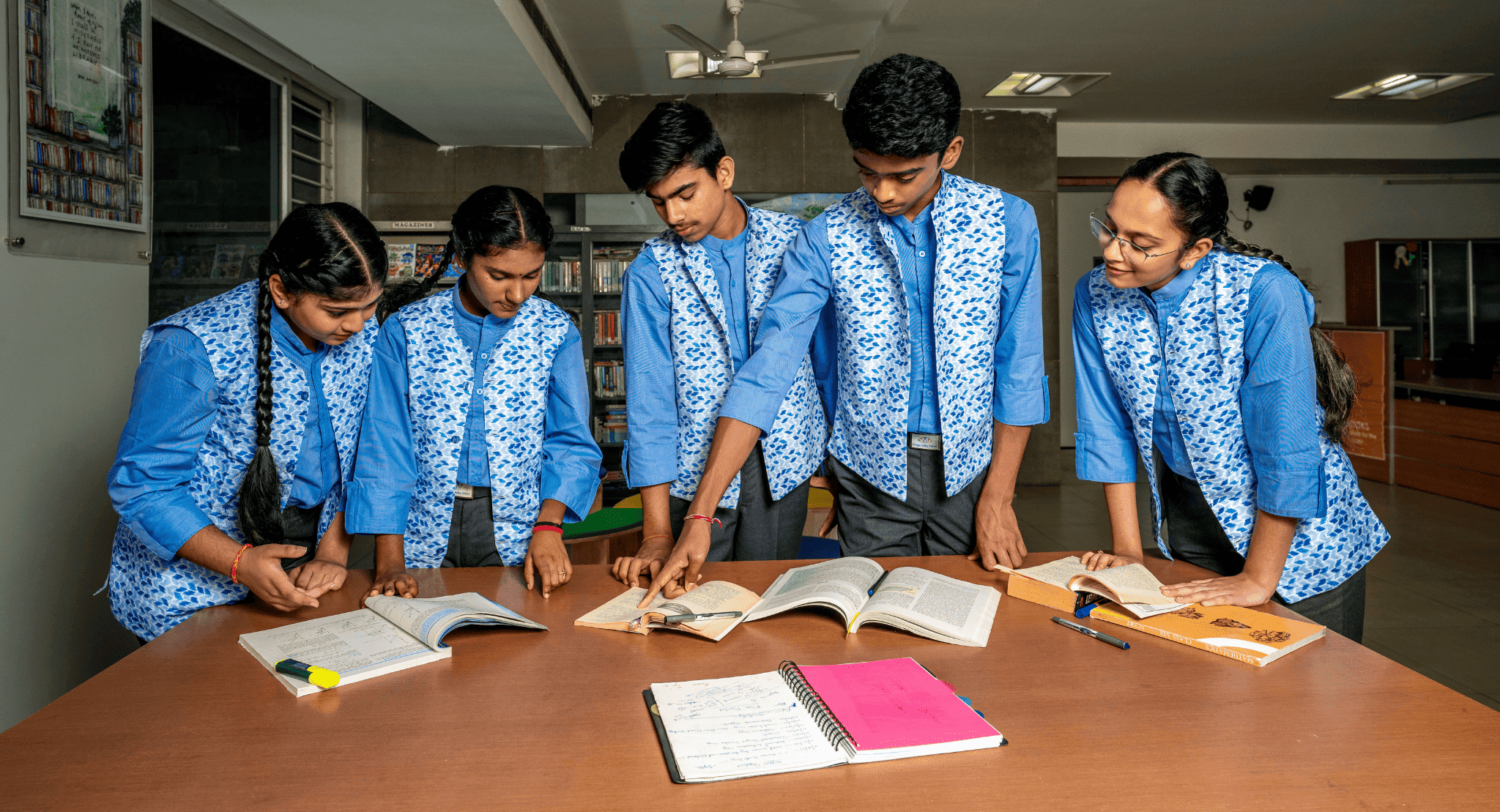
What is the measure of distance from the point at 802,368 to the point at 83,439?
226cm

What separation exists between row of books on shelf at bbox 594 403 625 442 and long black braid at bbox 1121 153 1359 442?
5.08 metres

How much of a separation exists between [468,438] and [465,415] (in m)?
0.05

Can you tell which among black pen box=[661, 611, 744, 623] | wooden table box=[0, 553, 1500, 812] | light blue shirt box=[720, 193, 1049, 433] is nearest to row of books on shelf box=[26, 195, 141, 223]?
wooden table box=[0, 553, 1500, 812]

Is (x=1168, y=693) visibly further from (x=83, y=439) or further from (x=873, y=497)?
(x=83, y=439)

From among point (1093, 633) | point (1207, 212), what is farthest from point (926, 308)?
point (1093, 633)

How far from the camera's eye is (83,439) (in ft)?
8.79

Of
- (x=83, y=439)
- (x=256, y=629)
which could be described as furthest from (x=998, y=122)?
(x=256, y=629)

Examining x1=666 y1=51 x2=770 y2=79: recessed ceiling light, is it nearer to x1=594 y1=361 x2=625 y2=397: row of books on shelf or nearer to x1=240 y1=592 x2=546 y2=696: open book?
x1=594 y1=361 x2=625 y2=397: row of books on shelf

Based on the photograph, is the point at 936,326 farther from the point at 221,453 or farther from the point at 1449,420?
the point at 1449,420

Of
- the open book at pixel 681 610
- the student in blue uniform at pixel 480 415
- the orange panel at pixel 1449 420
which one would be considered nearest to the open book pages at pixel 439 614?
the open book at pixel 681 610

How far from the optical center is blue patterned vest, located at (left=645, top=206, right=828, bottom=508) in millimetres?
1896

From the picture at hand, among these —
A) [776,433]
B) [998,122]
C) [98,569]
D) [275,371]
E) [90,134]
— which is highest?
[998,122]

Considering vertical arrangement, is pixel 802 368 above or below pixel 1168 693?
above

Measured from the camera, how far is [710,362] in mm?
1916
